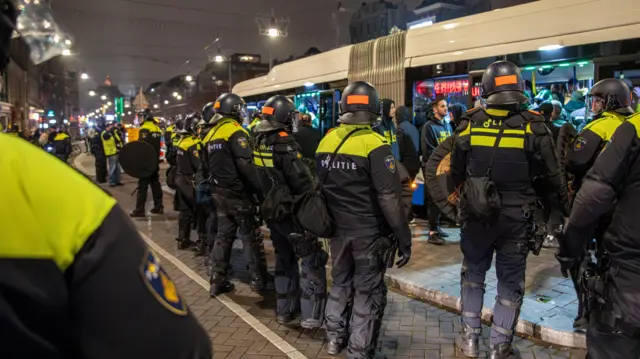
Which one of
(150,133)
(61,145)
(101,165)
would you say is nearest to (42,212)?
(150,133)

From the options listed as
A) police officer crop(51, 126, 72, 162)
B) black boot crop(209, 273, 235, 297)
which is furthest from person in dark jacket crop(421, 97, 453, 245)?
police officer crop(51, 126, 72, 162)

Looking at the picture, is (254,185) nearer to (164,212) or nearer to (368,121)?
(368,121)

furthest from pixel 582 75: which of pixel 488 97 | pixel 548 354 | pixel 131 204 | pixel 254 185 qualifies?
pixel 131 204

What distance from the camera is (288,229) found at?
4.80 m

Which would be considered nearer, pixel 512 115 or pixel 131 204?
pixel 512 115

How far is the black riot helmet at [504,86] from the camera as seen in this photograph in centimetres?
387

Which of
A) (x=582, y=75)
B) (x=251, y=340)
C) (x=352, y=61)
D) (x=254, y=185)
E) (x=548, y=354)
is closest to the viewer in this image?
(x=548, y=354)

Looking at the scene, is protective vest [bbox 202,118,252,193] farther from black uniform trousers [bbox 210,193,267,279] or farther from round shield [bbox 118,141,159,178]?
round shield [bbox 118,141,159,178]

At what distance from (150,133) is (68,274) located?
1116 centimetres

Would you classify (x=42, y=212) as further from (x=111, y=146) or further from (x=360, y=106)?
(x=111, y=146)

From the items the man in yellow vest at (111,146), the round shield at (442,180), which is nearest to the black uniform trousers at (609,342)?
the round shield at (442,180)

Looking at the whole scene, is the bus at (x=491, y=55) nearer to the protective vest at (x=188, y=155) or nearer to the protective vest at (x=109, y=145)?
the protective vest at (x=188, y=155)

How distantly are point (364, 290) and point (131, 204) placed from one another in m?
9.79

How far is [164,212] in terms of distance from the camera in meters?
11.4
